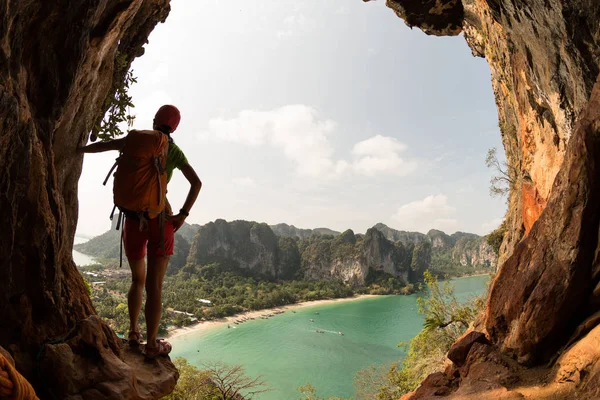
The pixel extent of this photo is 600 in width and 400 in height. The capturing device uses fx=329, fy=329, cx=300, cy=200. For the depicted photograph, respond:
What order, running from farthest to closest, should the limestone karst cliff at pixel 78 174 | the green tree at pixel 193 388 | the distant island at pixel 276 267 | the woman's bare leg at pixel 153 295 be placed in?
the distant island at pixel 276 267 → the green tree at pixel 193 388 → the woman's bare leg at pixel 153 295 → the limestone karst cliff at pixel 78 174

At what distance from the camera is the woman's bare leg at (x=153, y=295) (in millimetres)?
2719

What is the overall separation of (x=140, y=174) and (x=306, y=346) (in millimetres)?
38823

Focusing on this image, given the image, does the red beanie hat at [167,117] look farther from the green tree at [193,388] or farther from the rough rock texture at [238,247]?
the rough rock texture at [238,247]

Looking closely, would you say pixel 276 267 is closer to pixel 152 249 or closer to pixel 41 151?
pixel 152 249

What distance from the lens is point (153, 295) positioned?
2738 millimetres

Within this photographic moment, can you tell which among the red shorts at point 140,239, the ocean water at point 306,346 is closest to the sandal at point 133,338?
the red shorts at point 140,239

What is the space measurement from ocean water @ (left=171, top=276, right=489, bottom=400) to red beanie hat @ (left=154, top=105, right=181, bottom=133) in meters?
22.3

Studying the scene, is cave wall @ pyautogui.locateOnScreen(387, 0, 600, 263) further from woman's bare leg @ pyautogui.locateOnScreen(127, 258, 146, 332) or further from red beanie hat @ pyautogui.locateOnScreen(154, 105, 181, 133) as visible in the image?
woman's bare leg @ pyautogui.locateOnScreen(127, 258, 146, 332)

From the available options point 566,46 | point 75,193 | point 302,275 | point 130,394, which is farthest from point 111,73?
point 302,275

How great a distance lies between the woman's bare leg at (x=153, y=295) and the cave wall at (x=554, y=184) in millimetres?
3748

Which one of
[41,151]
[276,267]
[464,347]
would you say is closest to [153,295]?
[41,151]

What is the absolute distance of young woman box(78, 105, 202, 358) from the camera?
2.74 m

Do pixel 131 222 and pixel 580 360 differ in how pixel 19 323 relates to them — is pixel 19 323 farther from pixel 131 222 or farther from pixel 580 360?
pixel 580 360

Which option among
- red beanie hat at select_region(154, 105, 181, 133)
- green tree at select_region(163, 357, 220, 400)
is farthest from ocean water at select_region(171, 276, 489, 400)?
red beanie hat at select_region(154, 105, 181, 133)
